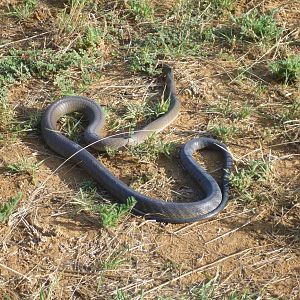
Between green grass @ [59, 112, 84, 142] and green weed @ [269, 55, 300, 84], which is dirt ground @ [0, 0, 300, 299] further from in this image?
green grass @ [59, 112, 84, 142]

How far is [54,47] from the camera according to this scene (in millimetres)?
7895

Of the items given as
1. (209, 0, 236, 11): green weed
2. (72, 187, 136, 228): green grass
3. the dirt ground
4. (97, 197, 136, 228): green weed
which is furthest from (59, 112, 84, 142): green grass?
(209, 0, 236, 11): green weed

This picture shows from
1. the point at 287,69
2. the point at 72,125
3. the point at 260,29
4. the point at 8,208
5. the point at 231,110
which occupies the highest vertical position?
the point at 260,29

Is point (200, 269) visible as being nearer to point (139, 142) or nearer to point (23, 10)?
point (139, 142)

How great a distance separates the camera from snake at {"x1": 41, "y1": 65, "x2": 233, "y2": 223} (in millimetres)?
5520

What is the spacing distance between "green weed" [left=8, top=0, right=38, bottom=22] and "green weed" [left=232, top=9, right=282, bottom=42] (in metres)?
2.73

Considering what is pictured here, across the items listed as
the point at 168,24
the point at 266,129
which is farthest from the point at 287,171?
the point at 168,24

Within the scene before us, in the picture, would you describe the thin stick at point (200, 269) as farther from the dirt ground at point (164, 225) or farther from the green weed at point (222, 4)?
the green weed at point (222, 4)

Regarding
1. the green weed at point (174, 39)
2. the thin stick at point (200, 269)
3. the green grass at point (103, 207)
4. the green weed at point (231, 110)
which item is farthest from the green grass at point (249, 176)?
the green weed at point (174, 39)

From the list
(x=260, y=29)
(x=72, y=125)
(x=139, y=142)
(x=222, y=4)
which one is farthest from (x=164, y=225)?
(x=222, y=4)

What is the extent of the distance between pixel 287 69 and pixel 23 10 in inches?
137

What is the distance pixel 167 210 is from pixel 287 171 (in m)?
1.35

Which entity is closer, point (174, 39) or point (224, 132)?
point (224, 132)

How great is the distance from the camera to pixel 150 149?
629 centimetres
